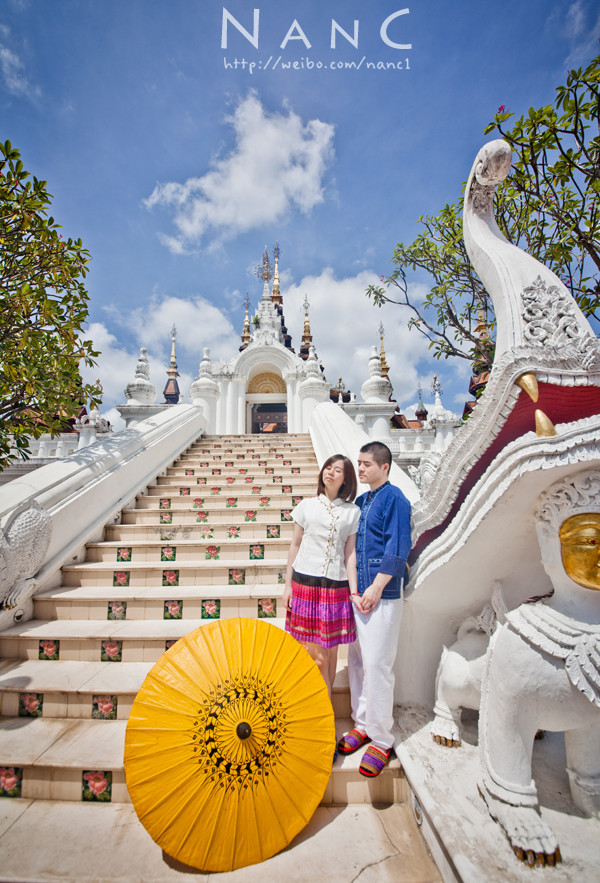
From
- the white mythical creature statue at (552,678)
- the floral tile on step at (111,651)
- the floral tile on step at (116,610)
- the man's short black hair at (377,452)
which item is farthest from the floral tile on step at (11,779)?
the man's short black hair at (377,452)

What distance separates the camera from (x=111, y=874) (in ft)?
4.43

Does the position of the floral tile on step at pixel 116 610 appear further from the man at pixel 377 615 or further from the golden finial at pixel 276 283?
the golden finial at pixel 276 283

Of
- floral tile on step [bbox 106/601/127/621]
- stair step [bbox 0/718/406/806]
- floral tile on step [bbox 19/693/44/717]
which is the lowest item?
stair step [bbox 0/718/406/806]

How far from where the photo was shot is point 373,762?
1633 mm

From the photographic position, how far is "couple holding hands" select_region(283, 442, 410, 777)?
5.58ft

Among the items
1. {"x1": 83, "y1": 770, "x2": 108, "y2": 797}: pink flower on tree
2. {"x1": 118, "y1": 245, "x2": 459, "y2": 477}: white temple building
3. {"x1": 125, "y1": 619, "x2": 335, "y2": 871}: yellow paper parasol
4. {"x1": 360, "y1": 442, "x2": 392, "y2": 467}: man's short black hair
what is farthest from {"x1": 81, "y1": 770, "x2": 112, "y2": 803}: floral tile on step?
{"x1": 118, "y1": 245, "x2": 459, "y2": 477}: white temple building

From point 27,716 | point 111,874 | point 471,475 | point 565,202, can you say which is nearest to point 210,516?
point 27,716

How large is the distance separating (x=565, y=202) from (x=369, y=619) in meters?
4.31

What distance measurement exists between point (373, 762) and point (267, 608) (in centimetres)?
119

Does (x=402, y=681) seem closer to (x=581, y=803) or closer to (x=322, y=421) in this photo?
(x=581, y=803)

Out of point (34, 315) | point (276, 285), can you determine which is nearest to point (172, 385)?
point (276, 285)

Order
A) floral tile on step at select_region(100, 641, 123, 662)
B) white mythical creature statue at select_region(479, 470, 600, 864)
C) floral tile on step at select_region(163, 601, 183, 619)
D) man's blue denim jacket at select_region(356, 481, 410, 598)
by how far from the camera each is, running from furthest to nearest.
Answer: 1. floral tile on step at select_region(163, 601, 183, 619)
2. floral tile on step at select_region(100, 641, 123, 662)
3. man's blue denim jacket at select_region(356, 481, 410, 598)
4. white mythical creature statue at select_region(479, 470, 600, 864)

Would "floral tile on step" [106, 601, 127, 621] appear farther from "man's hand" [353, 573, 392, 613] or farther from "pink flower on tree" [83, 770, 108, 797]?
"man's hand" [353, 573, 392, 613]

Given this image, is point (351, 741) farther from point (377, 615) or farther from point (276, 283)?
point (276, 283)
